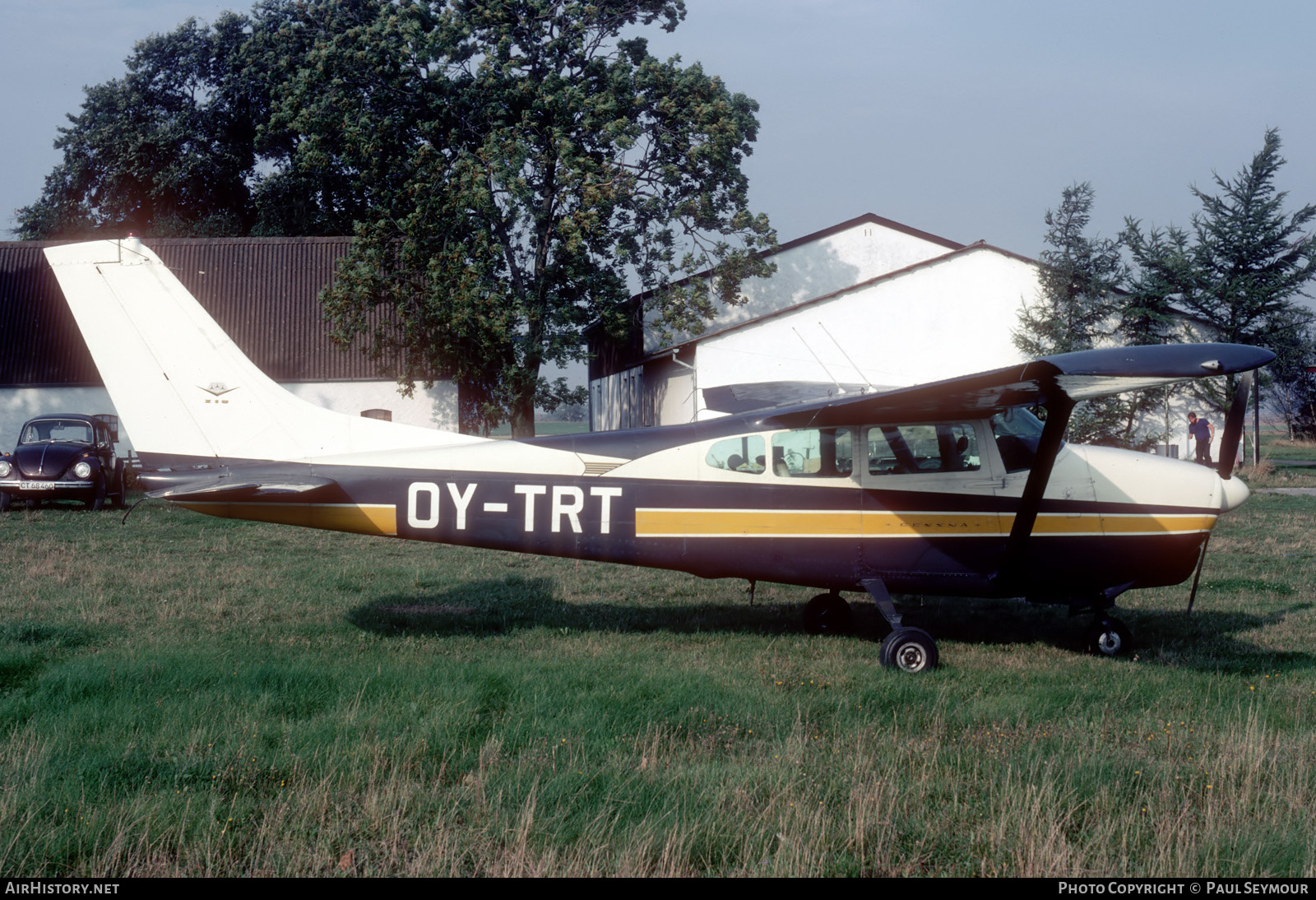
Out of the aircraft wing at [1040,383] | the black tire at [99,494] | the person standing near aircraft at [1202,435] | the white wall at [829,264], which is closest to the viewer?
the aircraft wing at [1040,383]

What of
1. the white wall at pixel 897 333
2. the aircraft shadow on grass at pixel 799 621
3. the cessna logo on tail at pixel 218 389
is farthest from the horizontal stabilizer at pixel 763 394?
the white wall at pixel 897 333

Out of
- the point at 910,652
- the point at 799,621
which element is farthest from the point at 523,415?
the point at 910,652

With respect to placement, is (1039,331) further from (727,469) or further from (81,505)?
(81,505)

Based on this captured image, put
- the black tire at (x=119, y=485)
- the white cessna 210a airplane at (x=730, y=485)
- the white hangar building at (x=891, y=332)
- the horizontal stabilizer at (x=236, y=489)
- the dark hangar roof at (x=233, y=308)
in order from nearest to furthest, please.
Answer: the horizontal stabilizer at (x=236, y=489)
the white cessna 210a airplane at (x=730, y=485)
the black tire at (x=119, y=485)
the white hangar building at (x=891, y=332)
the dark hangar roof at (x=233, y=308)

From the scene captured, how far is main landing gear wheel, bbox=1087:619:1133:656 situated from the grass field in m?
0.22

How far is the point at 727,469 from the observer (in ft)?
25.8

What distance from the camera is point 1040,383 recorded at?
22.6 ft

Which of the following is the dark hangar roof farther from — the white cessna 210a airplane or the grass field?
the grass field

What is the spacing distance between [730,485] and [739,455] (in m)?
0.26

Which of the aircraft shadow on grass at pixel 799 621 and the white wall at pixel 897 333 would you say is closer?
the aircraft shadow on grass at pixel 799 621

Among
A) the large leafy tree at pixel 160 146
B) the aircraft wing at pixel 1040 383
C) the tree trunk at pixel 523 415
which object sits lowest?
the aircraft wing at pixel 1040 383

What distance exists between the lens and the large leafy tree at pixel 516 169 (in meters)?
24.7

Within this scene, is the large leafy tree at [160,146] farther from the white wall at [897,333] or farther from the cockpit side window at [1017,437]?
the cockpit side window at [1017,437]

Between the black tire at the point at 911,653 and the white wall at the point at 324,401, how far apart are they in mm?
24287
